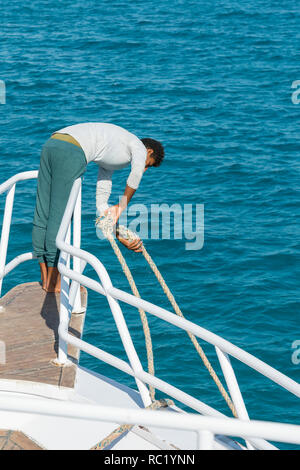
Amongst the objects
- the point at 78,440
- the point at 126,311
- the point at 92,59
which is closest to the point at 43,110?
the point at 92,59

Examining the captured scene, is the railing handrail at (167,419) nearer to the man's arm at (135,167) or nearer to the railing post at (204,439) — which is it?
the railing post at (204,439)

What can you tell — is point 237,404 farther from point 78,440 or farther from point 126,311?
point 126,311

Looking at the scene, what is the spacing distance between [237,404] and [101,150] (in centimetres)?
241

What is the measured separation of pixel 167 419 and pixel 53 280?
151 inches

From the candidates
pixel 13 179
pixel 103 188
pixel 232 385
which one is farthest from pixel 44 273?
pixel 232 385

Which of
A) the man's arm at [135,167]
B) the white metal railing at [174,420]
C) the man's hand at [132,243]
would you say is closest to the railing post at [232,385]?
the white metal railing at [174,420]

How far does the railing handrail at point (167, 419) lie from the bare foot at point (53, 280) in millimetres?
3521

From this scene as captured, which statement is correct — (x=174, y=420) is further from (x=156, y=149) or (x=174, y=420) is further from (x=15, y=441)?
(x=156, y=149)

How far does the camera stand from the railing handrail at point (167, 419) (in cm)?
264

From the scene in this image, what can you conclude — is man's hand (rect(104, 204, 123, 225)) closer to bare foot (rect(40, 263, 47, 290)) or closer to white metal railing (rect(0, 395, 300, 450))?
bare foot (rect(40, 263, 47, 290))

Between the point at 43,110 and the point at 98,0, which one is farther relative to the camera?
the point at 98,0

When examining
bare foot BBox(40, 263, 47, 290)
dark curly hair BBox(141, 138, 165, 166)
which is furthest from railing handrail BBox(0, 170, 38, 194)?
dark curly hair BBox(141, 138, 165, 166)
